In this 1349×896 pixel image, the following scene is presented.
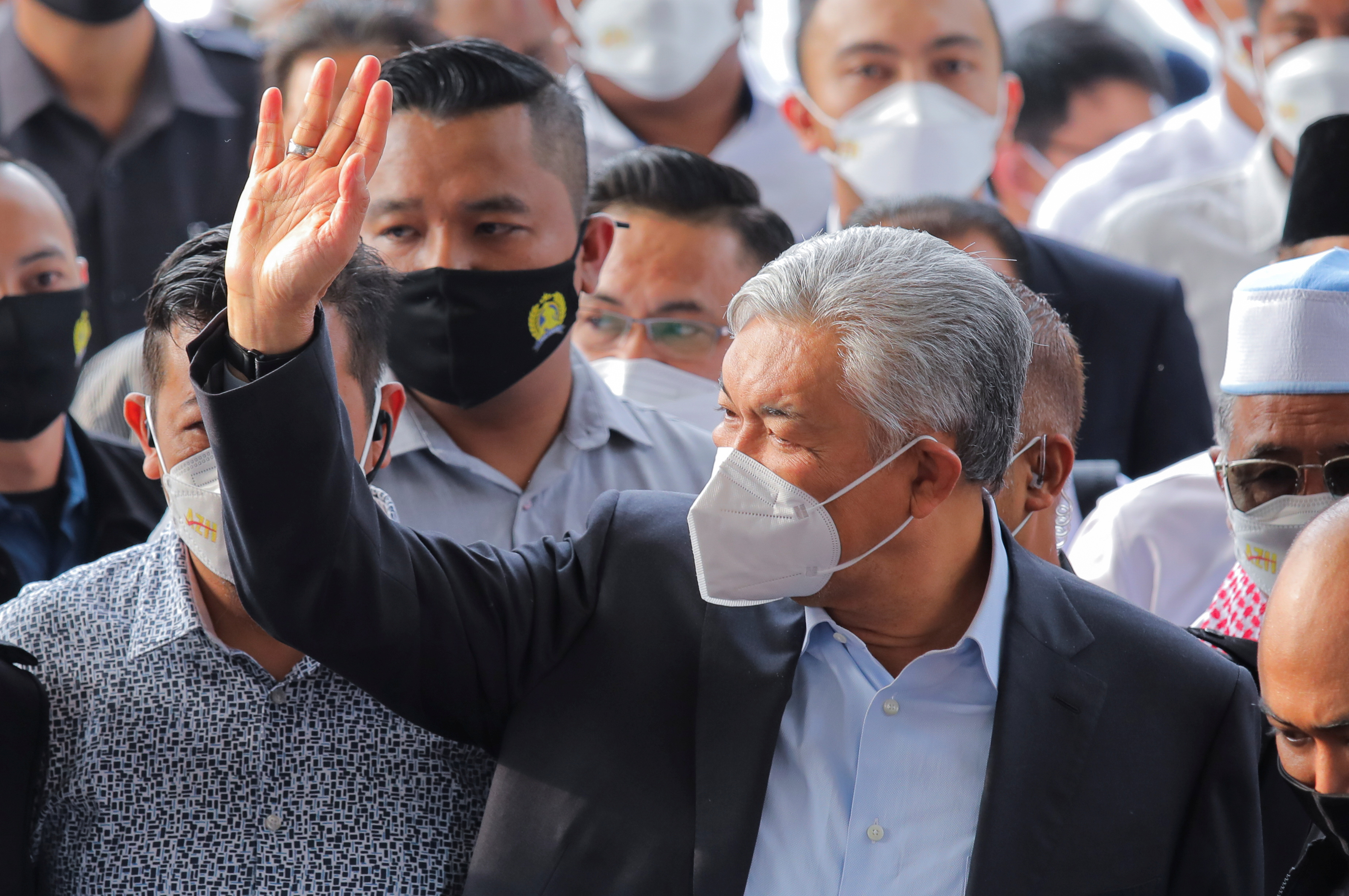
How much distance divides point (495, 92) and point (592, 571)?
1259 millimetres

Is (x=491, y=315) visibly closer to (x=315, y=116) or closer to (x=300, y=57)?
(x=315, y=116)

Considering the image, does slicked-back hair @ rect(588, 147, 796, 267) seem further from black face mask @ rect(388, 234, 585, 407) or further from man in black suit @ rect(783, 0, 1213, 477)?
black face mask @ rect(388, 234, 585, 407)

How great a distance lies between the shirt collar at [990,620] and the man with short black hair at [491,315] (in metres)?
0.85

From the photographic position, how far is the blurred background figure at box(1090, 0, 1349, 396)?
16.4 ft

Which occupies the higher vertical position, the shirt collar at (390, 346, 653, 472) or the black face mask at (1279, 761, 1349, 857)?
the black face mask at (1279, 761, 1349, 857)

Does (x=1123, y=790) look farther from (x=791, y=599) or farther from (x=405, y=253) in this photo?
(x=405, y=253)

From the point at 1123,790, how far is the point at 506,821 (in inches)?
37.5

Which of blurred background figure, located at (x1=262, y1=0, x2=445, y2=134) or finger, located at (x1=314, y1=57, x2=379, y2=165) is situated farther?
blurred background figure, located at (x1=262, y1=0, x2=445, y2=134)

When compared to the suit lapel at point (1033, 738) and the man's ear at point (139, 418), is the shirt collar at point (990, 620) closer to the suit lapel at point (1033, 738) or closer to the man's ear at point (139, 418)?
the suit lapel at point (1033, 738)

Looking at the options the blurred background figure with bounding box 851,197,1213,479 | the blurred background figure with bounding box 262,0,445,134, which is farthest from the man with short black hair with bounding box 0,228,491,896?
the blurred background figure with bounding box 851,197,1213,479

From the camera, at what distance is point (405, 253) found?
10.8ft

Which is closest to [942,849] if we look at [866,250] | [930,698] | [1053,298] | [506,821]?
[930,698]

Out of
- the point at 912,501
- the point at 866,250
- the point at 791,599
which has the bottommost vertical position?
the point at 791,599

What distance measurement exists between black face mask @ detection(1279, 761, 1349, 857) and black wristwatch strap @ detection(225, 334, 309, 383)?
1.49m
